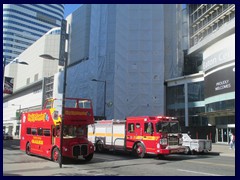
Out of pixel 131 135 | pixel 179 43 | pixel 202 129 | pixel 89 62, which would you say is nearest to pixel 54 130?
pixel 131 135

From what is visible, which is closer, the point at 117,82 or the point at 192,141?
the point at 192,141

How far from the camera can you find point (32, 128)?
66.0ft

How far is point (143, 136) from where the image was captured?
63.6 feet

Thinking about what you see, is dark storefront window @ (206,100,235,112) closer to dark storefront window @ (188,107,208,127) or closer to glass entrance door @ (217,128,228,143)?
glass entrance door @ (217,128,228,143)

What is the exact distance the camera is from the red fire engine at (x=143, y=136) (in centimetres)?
1834

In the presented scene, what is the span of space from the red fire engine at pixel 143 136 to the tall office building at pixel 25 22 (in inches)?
2249

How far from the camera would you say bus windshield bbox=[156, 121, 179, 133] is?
1855cm

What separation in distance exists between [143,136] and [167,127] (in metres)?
1.74

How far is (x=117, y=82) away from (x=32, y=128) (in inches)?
1226

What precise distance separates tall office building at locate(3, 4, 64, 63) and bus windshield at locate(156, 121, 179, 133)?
61222 millimetres

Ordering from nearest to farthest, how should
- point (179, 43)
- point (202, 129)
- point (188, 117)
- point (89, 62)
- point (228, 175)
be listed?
point (228, 175) < point (202, 129) < point (188, 117) < point (89, 62) < point (179, 43)

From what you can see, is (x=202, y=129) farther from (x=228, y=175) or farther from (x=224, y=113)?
(x=228, y=175)

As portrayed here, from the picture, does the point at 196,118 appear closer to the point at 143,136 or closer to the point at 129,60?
the point at 129,60

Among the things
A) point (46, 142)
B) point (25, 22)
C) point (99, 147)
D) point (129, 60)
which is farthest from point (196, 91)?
point (25, 22)
